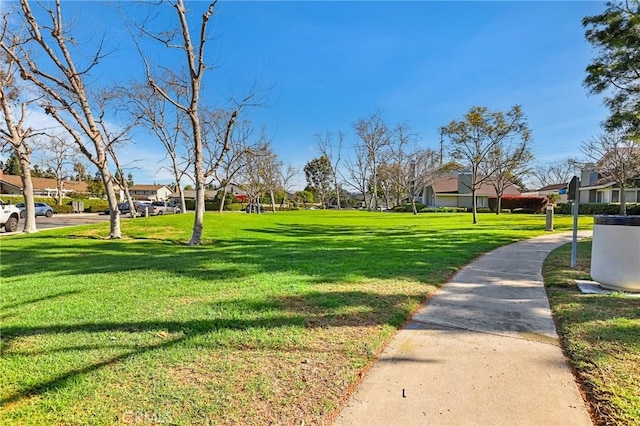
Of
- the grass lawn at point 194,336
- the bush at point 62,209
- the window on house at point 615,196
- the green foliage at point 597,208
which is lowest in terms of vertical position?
the grass lawn at point 194,336

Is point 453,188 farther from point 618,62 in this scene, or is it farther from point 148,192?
point 148,192

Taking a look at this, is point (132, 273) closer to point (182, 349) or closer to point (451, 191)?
point (182, 349)

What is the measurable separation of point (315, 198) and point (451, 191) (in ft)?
103

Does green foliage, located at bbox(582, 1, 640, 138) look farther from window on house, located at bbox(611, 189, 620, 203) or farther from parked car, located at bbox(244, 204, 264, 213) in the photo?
parked car, located at bbox(244, 204, 264, 213)

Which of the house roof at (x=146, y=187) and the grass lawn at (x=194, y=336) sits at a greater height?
the house roof at (x=146, y=187)

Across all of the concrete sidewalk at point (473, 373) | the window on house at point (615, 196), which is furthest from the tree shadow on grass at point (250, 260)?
the window on house at point (615, 196)

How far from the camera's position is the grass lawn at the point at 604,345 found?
2.35 meters

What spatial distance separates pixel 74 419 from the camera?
214cm

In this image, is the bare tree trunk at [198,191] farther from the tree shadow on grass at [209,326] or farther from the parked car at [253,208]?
the parked car at [253,208]

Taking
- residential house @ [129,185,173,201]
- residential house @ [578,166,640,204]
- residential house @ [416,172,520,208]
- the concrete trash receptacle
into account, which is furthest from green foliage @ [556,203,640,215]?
residential house @ [129,185,173,201]

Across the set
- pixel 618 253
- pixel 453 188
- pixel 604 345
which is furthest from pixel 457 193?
pixel 604 345

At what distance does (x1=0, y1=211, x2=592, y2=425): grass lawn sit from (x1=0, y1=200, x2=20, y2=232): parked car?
430 inches

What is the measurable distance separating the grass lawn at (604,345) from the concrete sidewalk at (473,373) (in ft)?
0.36

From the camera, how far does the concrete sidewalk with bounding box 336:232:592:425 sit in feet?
7.41
